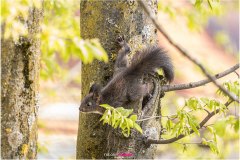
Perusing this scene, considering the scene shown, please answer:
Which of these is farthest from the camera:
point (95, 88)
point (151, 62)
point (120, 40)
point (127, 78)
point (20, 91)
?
point (127, 78)

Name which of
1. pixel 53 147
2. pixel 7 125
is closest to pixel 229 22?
pixel 53 147

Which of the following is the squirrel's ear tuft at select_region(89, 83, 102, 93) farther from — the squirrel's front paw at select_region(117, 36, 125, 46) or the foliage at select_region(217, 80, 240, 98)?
the foliage at select_region(217, 80, 240, 98)

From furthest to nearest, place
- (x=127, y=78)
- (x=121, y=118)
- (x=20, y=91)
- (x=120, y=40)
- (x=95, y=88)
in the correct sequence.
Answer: (x=127, y=78) < (x=95, y=88) < (x=120, y=40) < (x=20, y=91) < (x=121, y=118)

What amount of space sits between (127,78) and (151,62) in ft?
0.75

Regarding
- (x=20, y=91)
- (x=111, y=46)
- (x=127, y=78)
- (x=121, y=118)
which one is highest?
(x=111, y=46)

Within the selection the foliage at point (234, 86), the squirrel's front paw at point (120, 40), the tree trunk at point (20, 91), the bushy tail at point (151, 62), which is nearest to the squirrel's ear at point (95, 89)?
the bushy tail at point (151, 62)

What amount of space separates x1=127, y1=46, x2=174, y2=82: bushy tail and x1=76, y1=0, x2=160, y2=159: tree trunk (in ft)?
0.21

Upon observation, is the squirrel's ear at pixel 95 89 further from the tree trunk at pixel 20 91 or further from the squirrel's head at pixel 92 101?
the tree trunk at pixel 20 91

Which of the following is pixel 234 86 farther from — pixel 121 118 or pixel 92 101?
pixel 92 101

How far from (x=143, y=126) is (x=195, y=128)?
473 millimetres

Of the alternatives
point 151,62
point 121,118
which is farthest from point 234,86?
point 151,62

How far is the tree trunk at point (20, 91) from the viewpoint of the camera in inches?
105

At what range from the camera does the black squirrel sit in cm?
325

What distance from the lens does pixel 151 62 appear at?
3418mm
